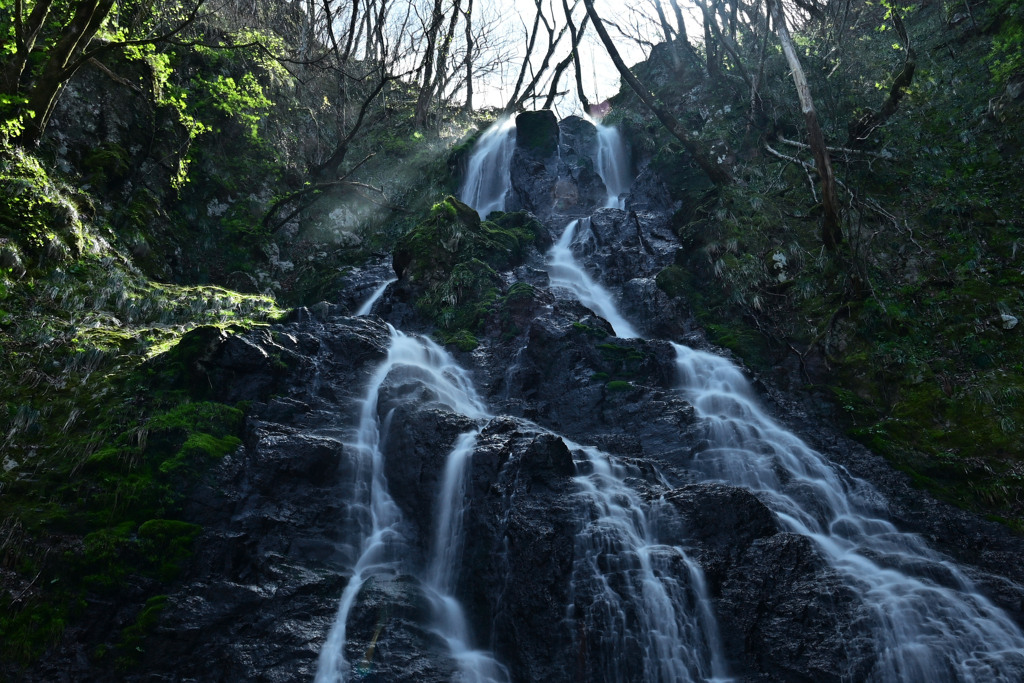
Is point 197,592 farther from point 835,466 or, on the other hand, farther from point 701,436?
point 835,466

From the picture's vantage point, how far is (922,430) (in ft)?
31.8

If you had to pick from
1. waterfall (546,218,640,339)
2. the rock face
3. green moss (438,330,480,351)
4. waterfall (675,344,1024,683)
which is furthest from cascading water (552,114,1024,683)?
the rock face

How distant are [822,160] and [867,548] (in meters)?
8.45

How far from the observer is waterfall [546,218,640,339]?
14253mm

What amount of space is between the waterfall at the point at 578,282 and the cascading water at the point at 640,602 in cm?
660

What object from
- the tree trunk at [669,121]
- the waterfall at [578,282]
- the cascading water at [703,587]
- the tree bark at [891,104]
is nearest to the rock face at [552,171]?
the waterfall at [578,282]

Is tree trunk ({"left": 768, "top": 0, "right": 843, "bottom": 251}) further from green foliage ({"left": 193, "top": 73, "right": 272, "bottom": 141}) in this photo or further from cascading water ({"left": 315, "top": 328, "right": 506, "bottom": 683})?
green foliage ({"left": 193, "top": 73, "right": 272, "bottom": 141})

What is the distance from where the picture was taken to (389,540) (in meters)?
8.23

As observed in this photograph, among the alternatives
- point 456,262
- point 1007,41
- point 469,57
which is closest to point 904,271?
point 1007,41

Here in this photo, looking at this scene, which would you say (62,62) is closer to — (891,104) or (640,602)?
(640,602)

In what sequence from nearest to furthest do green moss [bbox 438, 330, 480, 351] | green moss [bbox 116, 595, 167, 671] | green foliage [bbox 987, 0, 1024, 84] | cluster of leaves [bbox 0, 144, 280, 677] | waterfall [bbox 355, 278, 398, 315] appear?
green moss [bbox 116, 595, 167, 671] < cluster of leaves [bbox 0, 144, 280, 677] < green moss [bbox 438, 330, 480, 351] < green foliage [bbox 987, 0, 1024, 84] < waterfall [bbox 355, 278, 398, 315]

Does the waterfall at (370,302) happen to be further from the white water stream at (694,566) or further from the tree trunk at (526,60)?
the tree trunk at (526,60)

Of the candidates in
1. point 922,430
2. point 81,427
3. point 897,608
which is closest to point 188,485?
point 81,427

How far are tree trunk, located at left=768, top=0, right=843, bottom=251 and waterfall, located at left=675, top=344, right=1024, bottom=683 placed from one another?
4.40m
